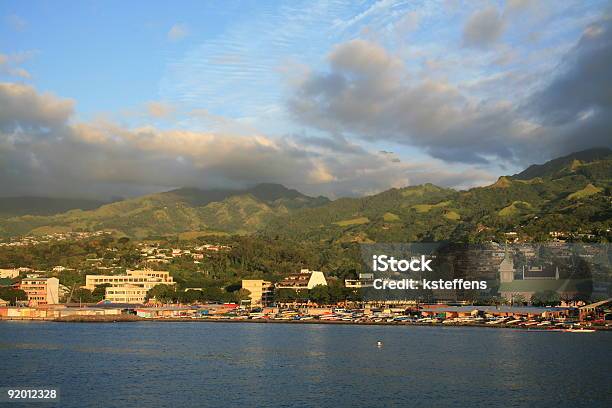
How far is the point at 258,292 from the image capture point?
155500mm

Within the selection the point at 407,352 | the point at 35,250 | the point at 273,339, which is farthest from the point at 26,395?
the point at 35,250

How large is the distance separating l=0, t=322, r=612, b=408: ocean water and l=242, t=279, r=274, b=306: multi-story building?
7092 centimetres

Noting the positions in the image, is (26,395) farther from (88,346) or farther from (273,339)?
(273,339)

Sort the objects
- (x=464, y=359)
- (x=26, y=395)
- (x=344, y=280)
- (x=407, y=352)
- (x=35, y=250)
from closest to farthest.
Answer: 1. (x=26, y=395)
2. (x=464, y=359)
3. (x=407, y=352)
4. (x=344, y=280)
5. (x=35, y=250)

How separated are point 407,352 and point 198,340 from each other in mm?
24889

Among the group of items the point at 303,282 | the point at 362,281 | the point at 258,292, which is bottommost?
the point at 258,292

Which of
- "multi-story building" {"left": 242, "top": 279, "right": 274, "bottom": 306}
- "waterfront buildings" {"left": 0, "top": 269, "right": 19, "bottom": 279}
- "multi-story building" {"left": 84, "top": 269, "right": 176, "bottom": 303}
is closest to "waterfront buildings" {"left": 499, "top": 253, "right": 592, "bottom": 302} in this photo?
"multi-story building" {"left": 242, "top": 279, "right": 274, "bottom": 306}

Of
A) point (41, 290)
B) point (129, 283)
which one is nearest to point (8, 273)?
point (41, 290)

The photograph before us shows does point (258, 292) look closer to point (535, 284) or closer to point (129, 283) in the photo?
point (129, 283)

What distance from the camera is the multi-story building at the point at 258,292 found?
153625 millimetres

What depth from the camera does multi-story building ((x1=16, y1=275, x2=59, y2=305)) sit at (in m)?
144

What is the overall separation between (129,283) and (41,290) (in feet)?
60.5

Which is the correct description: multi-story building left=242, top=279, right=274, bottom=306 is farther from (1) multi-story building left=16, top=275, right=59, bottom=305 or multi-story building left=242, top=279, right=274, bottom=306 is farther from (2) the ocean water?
(2) the ocean water

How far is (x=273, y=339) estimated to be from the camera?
3078 inches
